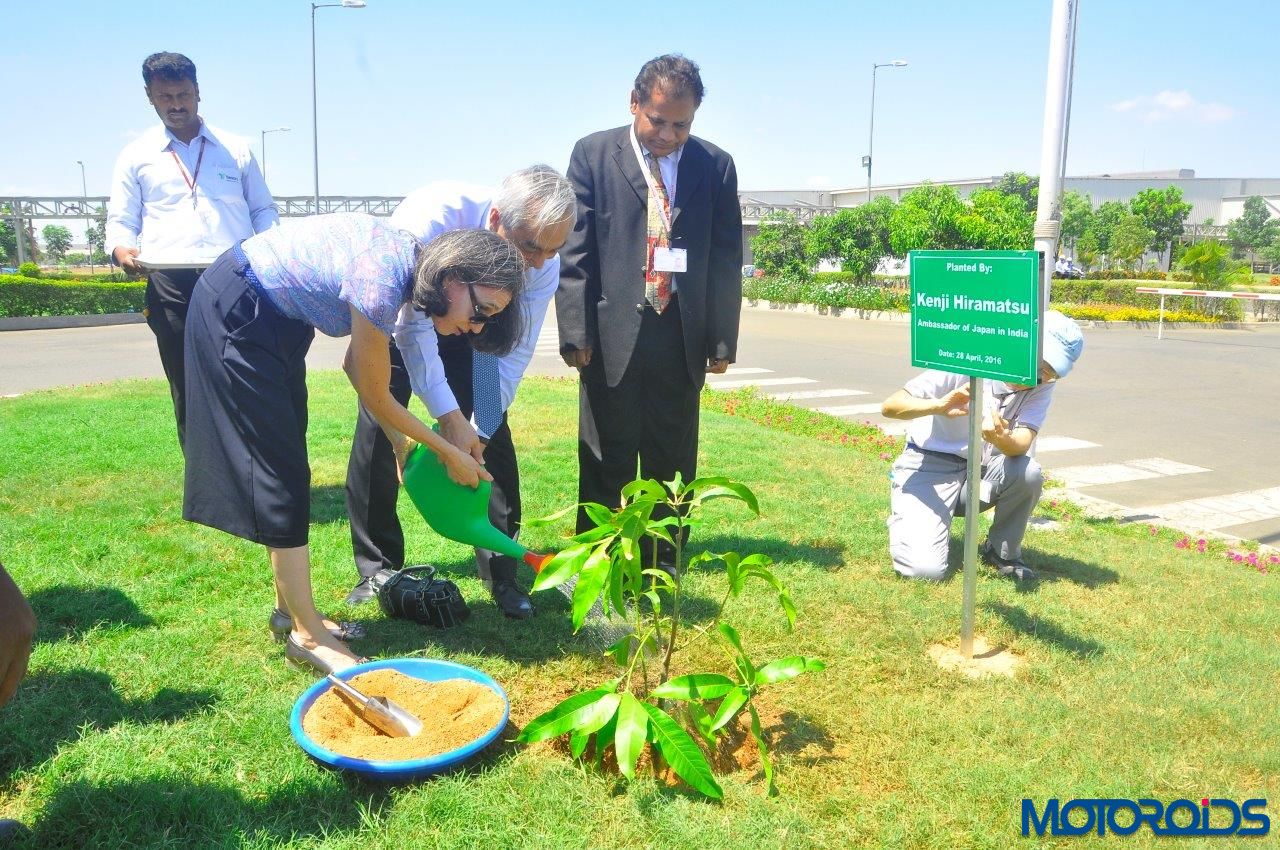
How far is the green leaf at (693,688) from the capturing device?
7.50 feet

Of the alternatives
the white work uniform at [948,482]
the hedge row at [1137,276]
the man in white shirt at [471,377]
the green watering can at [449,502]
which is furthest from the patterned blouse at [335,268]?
the hedge row at [1137,276]

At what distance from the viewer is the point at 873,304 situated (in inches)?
859

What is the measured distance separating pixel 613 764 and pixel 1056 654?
5.48 ft

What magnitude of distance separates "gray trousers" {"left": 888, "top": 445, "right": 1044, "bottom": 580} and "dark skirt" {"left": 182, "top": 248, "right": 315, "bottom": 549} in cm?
252

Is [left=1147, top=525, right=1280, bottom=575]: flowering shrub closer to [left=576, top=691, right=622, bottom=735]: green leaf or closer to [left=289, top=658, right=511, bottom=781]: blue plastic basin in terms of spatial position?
[left=576, top=691, right=622, bottom=735]: green leaf

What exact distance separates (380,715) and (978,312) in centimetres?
226

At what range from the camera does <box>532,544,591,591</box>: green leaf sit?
228cm

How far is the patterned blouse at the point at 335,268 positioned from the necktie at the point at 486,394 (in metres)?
0.70

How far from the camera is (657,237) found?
372 centimetres

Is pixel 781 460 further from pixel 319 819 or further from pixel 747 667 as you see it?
pixel 319 819

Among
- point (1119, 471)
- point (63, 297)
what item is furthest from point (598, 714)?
point (63, 297)

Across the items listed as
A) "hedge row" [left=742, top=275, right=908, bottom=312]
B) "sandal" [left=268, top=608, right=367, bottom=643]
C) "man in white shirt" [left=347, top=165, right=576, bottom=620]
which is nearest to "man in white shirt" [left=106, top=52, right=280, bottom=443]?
"man in white shirt" [left=347, top=165, right=576, bottom=620]

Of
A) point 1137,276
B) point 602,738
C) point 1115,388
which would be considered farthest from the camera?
point 1137,276

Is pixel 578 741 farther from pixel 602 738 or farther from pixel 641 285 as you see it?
pixel 641 285
